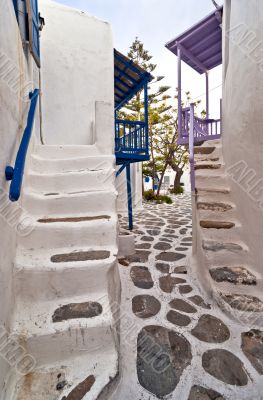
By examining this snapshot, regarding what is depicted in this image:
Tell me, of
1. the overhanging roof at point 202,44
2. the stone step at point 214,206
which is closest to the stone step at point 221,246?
the stone step at point 214,206

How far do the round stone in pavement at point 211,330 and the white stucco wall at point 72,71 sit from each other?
3790 millimetres

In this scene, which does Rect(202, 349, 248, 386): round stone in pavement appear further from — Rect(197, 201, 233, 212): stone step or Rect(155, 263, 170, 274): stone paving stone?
Rect(197, 201, 233, 212): stone step

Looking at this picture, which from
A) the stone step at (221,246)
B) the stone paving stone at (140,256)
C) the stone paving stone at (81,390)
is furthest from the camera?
the stone paving stone at (140,256)

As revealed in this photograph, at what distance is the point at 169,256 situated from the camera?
11.6 feet

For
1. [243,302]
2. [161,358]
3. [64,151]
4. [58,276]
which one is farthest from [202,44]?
[161,358]

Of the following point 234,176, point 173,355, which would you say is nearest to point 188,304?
point 173,355

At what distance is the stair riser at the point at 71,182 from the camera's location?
2.63 metres

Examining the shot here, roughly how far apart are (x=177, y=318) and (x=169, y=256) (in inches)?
59.2

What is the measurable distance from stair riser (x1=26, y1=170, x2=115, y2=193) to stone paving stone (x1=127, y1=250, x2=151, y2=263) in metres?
1.44

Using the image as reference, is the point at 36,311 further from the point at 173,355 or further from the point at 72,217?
the point at 173,355

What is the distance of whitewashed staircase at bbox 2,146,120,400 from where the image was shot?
1.42 m

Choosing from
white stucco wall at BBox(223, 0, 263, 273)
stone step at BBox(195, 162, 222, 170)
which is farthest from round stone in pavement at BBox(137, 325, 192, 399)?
stone step at BBox(195, 162, 222, 170)

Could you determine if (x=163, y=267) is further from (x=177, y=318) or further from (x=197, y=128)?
(x=197, y=128)

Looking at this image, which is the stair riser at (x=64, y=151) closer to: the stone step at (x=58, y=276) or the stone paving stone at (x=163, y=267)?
the stone step at (x=58, y=276)
